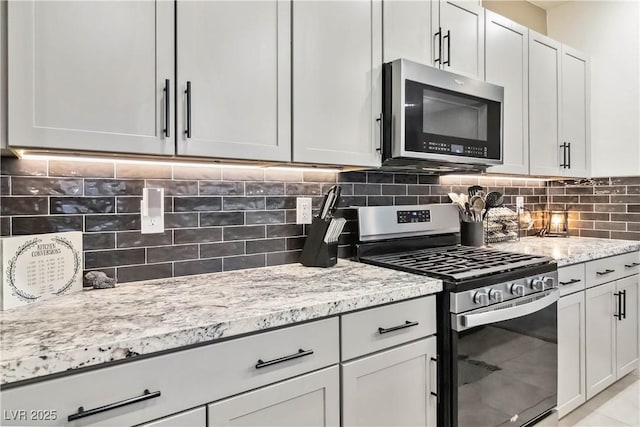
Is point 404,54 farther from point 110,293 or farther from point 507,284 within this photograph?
point 110,293

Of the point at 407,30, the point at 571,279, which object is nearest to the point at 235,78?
the point at 407,30

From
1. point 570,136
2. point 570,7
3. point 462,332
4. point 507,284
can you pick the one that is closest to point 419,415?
point 462,332

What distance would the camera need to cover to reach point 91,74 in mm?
1129

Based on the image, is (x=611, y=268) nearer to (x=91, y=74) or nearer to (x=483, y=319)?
(x=483, y=319)

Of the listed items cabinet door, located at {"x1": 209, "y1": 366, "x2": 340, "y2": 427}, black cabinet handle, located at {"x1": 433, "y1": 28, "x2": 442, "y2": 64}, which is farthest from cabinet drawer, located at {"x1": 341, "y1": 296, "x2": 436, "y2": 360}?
black cabinet handle, located at {"x1": 433, "y1": 28, "x2": 442, "y2": 64}

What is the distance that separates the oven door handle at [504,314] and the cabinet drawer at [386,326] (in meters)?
0.12

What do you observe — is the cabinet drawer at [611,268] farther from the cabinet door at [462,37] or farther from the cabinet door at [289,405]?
the cabinet door at [289,405]

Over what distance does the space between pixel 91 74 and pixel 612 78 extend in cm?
339

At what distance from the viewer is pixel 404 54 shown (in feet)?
5.88

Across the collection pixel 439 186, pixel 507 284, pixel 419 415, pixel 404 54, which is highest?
pixel 404 54

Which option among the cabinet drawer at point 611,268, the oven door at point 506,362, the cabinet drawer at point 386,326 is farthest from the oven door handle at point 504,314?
the cabinet drawer at point 611,268

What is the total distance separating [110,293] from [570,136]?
2.98m

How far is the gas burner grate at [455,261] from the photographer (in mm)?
1568

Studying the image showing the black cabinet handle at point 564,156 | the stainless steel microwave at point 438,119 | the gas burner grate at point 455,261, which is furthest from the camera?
the black cabinet handle at point 564,156
